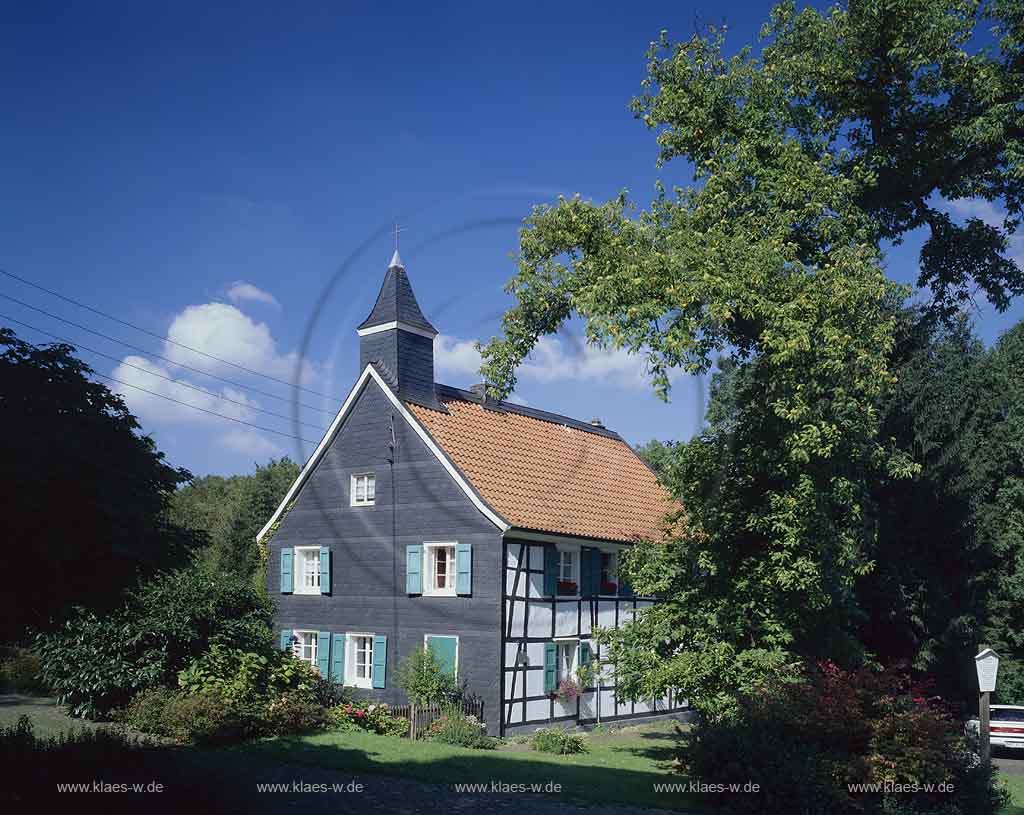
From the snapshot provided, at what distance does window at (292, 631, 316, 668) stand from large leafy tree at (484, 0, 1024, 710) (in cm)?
1276

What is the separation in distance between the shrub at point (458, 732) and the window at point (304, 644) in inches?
286

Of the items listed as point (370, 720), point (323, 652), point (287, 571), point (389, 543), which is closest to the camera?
point (370, 720)

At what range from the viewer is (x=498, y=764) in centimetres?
1745

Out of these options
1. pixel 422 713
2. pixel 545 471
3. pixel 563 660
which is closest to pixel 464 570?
pixel 422 713

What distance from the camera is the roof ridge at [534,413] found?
96.0 ft

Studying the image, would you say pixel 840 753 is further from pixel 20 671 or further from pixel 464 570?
pixel 20 671

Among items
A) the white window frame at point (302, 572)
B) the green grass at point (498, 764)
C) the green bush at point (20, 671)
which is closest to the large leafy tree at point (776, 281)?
the green grass at point (498, 764)

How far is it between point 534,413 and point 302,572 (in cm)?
960

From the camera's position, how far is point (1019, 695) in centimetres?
2830

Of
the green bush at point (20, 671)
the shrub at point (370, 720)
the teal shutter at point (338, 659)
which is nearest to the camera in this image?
the shrub at point (370, 720)

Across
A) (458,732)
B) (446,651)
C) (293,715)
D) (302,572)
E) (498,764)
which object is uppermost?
(302,572)

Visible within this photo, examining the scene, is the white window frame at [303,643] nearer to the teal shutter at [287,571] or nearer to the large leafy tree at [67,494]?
the teal shutter at [287,571]

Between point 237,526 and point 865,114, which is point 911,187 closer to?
point 865,114

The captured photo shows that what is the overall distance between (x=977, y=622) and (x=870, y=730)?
49.3ft
